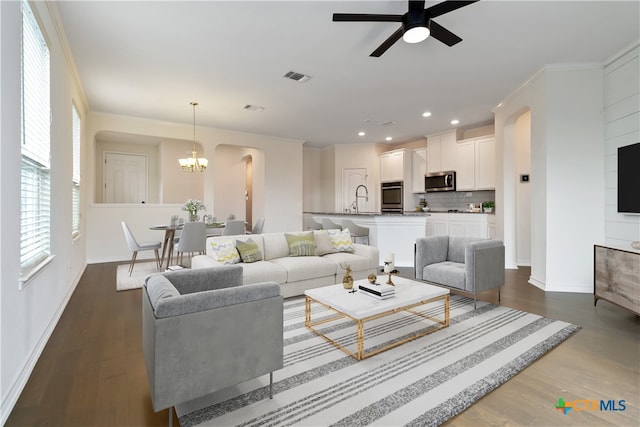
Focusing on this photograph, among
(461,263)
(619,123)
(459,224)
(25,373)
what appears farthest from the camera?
(459,224)

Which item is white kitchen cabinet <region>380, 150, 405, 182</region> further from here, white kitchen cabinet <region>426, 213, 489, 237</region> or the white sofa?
the white sofa

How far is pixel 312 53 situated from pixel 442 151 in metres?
4.91

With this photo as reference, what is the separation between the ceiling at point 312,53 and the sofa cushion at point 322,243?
7.29ft

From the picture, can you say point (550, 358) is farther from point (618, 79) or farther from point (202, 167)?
point (202, 167)

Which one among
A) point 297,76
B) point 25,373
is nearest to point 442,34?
point 297,76

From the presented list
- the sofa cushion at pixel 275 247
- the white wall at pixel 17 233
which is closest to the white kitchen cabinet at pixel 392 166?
the sofa cushion at pixel 275 247

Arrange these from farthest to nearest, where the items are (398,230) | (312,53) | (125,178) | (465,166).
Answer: (125,178) < (465,166) < (398,230) < (312,53)

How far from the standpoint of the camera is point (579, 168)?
4035 millimetres

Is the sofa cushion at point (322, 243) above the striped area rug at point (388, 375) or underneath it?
above

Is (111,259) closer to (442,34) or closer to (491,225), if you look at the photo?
(442,34)

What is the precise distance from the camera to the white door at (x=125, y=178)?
7.50 metres

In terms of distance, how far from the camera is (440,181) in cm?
741

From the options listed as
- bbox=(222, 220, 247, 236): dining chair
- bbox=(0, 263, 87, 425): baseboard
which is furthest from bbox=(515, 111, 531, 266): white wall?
bbox=(0, 263, 87, 425): baseboard

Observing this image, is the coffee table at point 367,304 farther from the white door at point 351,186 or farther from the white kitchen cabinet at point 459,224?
the white door at point 351,186
